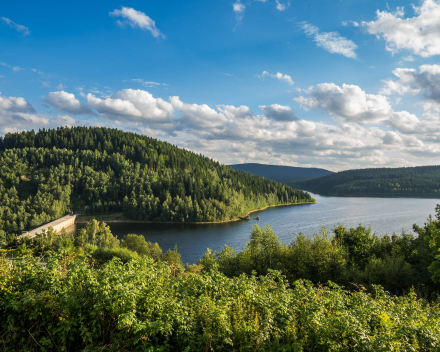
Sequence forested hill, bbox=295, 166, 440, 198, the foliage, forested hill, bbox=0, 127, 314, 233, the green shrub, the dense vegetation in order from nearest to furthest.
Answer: the dense vegetation < the foliage < the green shrub < forested hill, bbox=0, 127, 314, 233 < forested hill, bbox=295, 166, 440, 198

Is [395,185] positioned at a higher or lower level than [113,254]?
higher

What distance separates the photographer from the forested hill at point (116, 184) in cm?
9125

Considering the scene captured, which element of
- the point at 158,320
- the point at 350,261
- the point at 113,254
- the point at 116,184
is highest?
the point at 116,184

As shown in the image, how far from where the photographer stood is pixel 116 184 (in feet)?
366

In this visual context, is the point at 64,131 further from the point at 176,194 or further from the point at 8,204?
the point at 176,194

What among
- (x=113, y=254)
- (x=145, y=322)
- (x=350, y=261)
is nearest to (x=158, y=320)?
(x=145, y=322)

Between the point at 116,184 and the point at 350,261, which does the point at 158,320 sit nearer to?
the point at 350,261

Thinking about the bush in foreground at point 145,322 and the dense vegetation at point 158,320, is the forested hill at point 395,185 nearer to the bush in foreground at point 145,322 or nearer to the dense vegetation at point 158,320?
the dense vegetation at point 158,320

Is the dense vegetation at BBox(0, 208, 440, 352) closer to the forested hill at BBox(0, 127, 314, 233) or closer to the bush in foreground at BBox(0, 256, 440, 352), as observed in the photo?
the bush in foreground at BBox(0, 256, 440, 352)

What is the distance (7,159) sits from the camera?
11712 centimetres

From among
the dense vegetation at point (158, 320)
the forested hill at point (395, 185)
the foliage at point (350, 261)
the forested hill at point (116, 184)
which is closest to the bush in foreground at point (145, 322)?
the dense vegetation at point (158, 320)

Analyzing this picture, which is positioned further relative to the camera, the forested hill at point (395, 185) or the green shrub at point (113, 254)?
the forested hill at point (395, 185)

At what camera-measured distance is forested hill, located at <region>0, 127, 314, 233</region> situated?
299 ft

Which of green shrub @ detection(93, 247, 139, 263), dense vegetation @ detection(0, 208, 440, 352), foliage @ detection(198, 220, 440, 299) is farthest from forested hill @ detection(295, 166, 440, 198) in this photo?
dense vegetation @ detection(0, 208, 440, 352)
